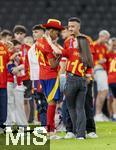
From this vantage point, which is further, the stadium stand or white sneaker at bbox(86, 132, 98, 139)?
the stadium stand

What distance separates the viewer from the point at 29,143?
1138 cm

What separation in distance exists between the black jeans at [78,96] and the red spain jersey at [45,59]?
Result: 358 mm

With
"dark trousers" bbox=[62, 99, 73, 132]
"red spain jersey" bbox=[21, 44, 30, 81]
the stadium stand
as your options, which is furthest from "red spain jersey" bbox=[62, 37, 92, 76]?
the stadium stand

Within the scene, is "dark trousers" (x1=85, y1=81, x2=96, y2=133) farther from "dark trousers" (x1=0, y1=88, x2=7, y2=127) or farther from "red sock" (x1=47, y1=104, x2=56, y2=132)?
"dark trousers" (x1=0, y1=88, x2=7, y2=127)

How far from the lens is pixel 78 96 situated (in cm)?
1191

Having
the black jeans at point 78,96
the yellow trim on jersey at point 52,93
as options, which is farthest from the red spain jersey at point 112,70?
the black jeans at point 78,96

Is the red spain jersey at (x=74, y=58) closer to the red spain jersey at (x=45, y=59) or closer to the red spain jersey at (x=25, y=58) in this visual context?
the red spain jersey at (x=45, y=59)

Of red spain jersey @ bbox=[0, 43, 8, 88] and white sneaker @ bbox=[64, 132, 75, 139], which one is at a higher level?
red spain jersey @ bbox=[0, 43, 8, 88]

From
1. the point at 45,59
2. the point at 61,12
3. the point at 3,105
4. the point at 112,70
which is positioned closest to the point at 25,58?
the point at 3,105

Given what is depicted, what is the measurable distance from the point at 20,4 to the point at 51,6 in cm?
122

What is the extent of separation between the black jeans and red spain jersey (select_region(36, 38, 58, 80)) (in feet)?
1.17

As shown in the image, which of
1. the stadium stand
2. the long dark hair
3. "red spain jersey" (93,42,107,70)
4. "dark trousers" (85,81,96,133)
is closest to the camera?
the long dark hair

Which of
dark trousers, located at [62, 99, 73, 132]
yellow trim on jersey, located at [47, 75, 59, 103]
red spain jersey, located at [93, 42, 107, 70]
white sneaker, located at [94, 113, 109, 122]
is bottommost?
white sneaker, located at [94, 113, 109, 122]

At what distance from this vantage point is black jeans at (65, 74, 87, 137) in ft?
38.9
